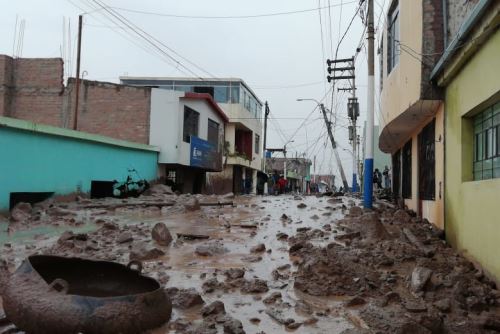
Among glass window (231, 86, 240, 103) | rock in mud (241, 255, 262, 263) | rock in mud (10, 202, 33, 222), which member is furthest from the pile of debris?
glass window (231, 86, 240, 103)

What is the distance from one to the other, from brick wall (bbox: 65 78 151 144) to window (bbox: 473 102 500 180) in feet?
56.3

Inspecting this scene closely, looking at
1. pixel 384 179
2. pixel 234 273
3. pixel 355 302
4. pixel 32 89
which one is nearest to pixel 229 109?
pixel 384 179

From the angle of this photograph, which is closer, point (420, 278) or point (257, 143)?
point (420, 278)

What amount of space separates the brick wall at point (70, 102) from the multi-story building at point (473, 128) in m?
16.3

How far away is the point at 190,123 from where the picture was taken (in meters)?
24.0

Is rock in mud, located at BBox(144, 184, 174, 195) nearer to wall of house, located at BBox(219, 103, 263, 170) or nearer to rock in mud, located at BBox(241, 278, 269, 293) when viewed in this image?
rock in mud, located at BBox(241, 278, 269, 293)

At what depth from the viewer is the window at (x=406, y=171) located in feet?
45.8

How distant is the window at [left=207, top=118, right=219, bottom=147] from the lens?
27.7 m

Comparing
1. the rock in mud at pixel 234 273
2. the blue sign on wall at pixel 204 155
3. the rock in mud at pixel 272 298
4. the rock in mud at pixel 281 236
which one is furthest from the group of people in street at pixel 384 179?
the rock in mud at pixel 272 298

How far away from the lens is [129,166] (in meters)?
19.2

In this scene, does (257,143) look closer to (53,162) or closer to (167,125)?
(167,125)

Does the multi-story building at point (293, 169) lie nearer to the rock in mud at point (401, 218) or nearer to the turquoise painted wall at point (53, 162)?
the turquoise painted wall at point (53, 162)

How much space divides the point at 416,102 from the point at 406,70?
1.51 meters

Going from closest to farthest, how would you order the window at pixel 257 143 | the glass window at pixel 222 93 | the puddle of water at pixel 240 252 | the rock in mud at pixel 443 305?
1. the puddle of water at pixel 240 252
2. the rock in mud at pixel 443 305
3. the glass window at pixel 222 93
4. the window at pixel 257 143
